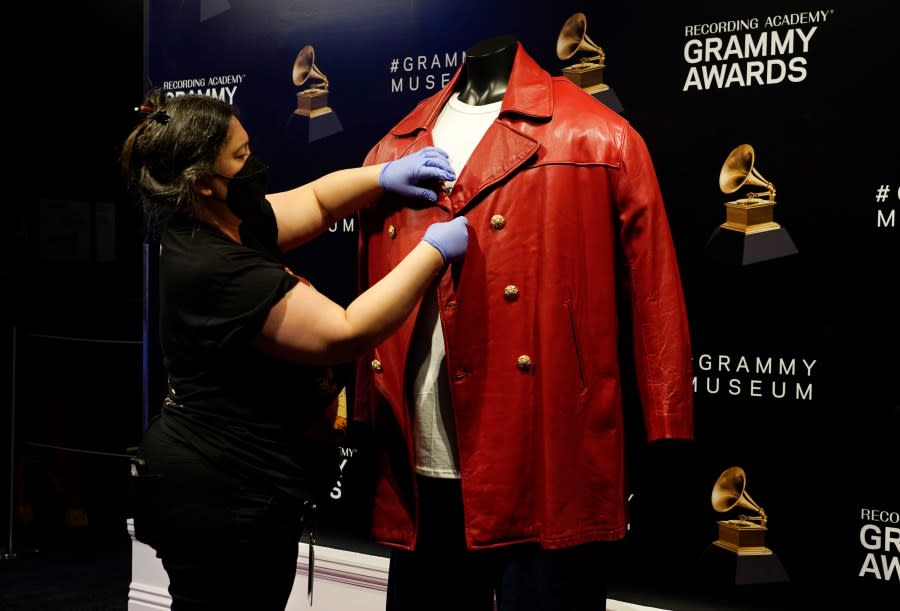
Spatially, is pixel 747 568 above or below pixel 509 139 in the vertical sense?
below

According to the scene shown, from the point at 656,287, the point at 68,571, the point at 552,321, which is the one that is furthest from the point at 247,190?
the point at 68,571

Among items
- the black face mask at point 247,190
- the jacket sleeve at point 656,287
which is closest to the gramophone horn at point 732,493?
the jacket sleeve at point 656,287

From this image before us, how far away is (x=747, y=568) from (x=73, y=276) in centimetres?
418

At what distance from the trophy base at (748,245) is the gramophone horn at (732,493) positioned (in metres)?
0.63

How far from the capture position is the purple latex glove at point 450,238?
2.08m

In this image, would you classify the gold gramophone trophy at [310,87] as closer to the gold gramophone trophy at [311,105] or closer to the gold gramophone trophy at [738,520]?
the gold gramophone trophy at [311,105]

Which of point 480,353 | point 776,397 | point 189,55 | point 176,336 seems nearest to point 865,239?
point 776,397

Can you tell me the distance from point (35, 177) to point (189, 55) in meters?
1.93

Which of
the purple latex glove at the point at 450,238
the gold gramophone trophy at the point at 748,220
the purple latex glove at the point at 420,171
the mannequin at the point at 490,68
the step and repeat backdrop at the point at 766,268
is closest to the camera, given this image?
the purple latex glove at the point at 450,238

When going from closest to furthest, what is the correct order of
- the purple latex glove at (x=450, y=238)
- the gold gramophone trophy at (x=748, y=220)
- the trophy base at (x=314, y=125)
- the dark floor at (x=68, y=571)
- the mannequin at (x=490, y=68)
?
the purple latex glove at (x=450, y=238), the mannequin at (x=490, y=68), the gold gramophone trophy at (x=748, y=220), the trophy base at (x=314, y=125), the dark floor at (x=68, y=571)

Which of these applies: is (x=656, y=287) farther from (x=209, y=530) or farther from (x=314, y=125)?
(x=314, y=125)

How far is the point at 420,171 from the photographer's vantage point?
7.18 ft

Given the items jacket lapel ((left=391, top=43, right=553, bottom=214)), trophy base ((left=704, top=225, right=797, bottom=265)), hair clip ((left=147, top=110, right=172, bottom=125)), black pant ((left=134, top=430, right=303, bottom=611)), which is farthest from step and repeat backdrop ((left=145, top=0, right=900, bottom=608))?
hair clip ((left=147, top=110, right=172, bottom=125))

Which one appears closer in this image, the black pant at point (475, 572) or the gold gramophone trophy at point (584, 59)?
the black pant at point (475, 572)
